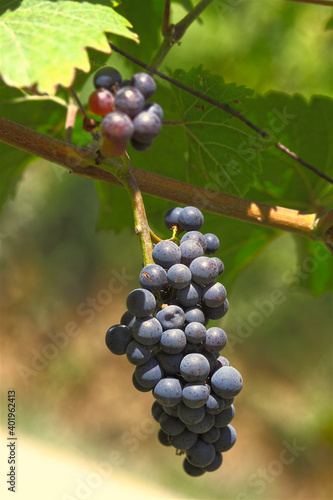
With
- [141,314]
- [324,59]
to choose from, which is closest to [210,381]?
[141,314]

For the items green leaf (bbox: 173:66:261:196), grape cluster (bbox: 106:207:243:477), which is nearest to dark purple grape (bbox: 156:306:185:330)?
grape cluster (bbox: 106:207:243:477)

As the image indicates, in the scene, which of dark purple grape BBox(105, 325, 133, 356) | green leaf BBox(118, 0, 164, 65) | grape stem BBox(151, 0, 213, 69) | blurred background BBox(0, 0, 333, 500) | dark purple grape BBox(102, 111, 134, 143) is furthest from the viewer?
blurred background BBox(0, 0, 333, 500)

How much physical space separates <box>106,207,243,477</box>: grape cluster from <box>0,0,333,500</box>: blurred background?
1830 mm

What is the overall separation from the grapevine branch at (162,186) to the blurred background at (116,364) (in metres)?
1.56

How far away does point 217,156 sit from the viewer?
3.04ft

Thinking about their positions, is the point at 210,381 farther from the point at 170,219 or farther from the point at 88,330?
the point at 88,330

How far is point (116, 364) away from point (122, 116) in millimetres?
4507

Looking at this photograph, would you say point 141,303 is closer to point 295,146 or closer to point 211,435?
point 211,435

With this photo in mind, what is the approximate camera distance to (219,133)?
916mm

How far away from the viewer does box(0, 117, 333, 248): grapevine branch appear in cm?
62

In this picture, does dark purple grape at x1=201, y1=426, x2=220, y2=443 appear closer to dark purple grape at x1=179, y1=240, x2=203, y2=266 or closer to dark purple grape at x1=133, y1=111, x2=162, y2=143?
dark purple grape at x1=179, y1=240, x2=203, y2=266

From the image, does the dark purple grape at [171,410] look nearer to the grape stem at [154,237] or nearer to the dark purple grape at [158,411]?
the dark purple grape at [158,411]

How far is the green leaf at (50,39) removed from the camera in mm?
470

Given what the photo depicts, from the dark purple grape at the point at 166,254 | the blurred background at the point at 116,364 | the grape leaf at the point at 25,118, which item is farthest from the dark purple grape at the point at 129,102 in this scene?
the blurred background at the point at 116,364
